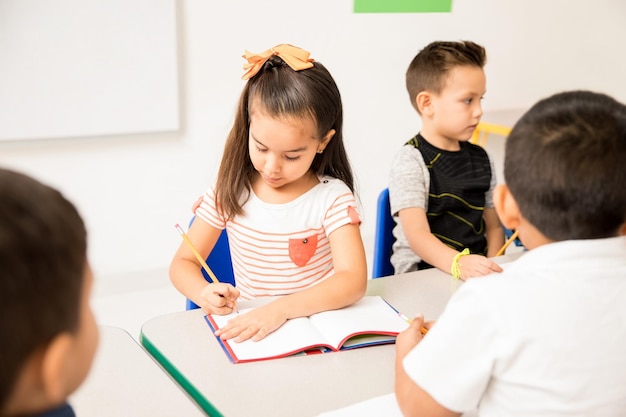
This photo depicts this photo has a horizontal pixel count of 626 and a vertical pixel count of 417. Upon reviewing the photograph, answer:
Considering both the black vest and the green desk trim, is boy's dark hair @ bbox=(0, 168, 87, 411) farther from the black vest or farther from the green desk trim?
the black vest

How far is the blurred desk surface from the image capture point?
1050 millimetres

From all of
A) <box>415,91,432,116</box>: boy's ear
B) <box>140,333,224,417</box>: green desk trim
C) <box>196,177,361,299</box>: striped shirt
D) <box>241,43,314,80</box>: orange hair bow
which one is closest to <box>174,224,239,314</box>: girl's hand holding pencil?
<box>140,333,224,417</box>: green desk trim

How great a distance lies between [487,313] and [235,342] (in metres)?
0.53

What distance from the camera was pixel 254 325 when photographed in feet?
4.08

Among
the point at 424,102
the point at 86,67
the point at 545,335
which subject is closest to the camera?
the point at 545,335

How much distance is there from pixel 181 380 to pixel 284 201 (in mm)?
554

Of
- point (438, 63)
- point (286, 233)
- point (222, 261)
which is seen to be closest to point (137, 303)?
point (222, 261)

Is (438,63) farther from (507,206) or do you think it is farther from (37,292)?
(37,292)

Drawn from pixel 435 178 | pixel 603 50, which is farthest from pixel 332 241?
pixel 603 50

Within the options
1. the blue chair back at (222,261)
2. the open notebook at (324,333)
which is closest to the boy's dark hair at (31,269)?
the open notebook at (324,333)

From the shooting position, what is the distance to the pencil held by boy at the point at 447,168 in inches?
75.0

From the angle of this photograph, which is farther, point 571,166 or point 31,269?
point 571,166

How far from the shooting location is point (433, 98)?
203cm

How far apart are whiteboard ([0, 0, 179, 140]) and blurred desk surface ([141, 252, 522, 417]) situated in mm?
1564
